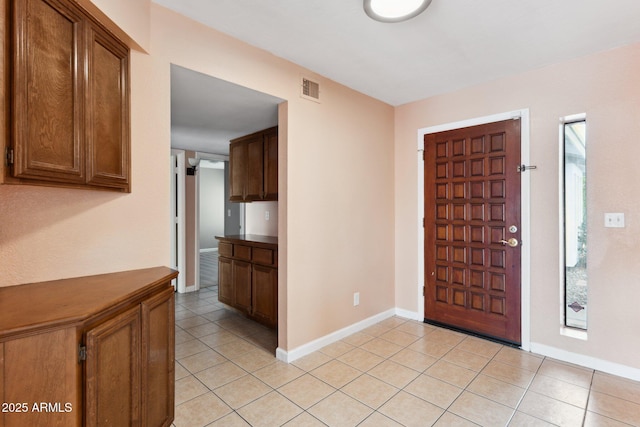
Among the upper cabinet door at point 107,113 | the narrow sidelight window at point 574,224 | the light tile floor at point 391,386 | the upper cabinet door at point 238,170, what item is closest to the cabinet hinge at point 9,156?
the upper cabinet door at point 107,113

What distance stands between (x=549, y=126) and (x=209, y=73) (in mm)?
2849

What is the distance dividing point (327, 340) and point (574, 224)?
2.46m

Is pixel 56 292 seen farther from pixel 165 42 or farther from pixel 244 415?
pixel 165 42

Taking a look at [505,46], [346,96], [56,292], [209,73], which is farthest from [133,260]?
[505,46]

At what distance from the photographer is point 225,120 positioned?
130 inches

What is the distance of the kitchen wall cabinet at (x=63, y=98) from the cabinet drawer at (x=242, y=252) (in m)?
1.85

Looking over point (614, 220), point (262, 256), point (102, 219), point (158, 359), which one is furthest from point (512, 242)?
point (102, 219)

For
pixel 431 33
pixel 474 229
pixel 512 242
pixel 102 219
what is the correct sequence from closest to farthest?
pixel 102 219
pixel 431 33
pixel 512 242
pixel 474 229

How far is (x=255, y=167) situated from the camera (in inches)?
147

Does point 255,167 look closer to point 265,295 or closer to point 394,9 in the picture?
point 265,295

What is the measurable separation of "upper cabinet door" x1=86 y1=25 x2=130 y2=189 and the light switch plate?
3.43 metres

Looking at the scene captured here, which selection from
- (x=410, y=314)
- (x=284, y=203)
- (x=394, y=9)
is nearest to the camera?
(x=394, y=9)

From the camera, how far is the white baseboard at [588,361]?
2.35 metres

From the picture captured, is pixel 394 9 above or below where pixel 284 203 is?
above
